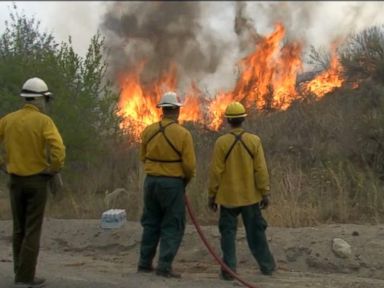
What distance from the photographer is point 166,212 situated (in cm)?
787

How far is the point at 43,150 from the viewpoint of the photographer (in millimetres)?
7145

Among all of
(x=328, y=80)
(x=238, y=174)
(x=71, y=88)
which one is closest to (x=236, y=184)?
(x=238, y=174)

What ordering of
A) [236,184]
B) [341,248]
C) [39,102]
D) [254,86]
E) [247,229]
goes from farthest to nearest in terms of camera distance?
[254,86] < [341,248] < [247,229] < [236,184] < [39,102]

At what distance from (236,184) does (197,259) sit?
2.00m

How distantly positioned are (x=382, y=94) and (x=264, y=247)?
12.3 metres

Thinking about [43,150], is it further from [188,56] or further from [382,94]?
[188,56]

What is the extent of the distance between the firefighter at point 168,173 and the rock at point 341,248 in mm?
2329

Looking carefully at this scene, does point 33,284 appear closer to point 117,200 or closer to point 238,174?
point 238,174

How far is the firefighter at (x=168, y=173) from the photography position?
7766 millimetres

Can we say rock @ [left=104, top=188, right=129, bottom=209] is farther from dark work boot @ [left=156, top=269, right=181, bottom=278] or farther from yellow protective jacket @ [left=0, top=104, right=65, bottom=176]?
yellow protective jacket @ [left=0, top=104, right=65, bottom=176]

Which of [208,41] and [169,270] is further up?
[208,41]

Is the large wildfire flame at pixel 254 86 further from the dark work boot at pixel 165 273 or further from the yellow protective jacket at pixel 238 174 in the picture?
the dark work boot at pixel 165 273

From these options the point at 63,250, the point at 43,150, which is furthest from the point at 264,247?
the point at 63,250

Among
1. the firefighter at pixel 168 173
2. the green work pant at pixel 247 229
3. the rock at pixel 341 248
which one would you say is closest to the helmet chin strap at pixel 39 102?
the firefighter at pixel 168 173
